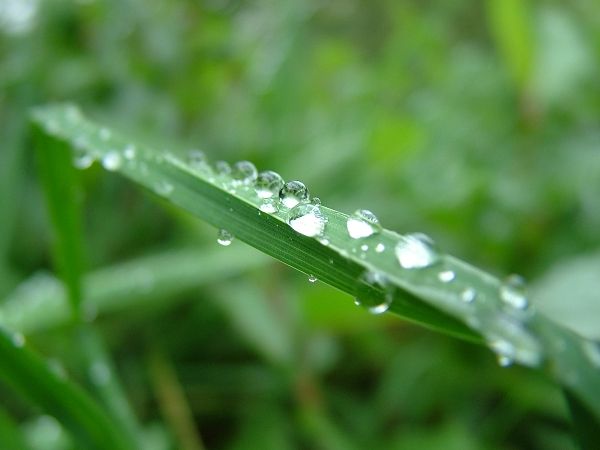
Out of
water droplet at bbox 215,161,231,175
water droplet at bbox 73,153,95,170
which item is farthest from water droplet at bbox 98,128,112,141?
water droplet at bbox 215,161,231,175

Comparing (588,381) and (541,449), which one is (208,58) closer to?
(541,449)

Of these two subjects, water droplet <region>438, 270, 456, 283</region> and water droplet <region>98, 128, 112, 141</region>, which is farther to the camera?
water droplet <region>98, 128, 112, 141</region>

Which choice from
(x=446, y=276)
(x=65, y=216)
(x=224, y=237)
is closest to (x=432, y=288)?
(x=446, y=276)

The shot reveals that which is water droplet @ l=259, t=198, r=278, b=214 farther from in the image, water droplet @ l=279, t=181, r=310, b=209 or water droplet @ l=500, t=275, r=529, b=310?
water droplet @ l=500, t=275, r=529, b=310

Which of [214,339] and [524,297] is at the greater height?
[214,339]

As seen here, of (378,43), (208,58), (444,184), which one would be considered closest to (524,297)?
(444,184)
